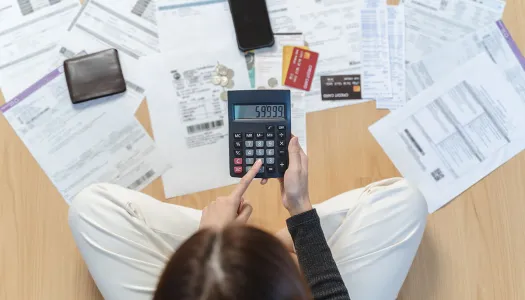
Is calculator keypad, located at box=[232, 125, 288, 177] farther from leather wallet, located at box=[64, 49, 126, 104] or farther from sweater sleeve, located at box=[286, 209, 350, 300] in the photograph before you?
leather wallet, located at box=[64, 49, 126, 104]

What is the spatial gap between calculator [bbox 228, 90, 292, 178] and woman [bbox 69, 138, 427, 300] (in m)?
0.02

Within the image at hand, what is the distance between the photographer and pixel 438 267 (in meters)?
0.82

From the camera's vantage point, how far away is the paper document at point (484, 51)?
84 centimetres

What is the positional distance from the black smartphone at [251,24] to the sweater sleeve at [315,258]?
320mm

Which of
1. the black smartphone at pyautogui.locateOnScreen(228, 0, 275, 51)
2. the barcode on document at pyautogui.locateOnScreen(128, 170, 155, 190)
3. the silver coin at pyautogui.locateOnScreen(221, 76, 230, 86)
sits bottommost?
the barcode on document at pyautogui.locateOnScreen(128, 170, 155, 190)

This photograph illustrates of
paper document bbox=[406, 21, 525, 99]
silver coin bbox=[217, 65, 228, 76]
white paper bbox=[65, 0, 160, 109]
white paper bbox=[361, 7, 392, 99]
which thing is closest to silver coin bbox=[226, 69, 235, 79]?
silver coin bbox=[217, 65, 228, 76]

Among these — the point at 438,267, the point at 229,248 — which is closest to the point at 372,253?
the point at 438,267

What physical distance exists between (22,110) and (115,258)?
1.07ft

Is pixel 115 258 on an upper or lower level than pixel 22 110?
lower

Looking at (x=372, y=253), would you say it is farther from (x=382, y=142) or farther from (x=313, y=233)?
(x=382, y=142)

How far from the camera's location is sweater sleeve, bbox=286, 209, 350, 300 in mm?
604

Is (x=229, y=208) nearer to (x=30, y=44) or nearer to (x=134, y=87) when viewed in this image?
(x=134, y=87)

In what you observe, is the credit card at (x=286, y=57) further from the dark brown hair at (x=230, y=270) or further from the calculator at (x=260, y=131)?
the dark brown hair at (x=230, y=270)

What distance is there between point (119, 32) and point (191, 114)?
190 millimetres
